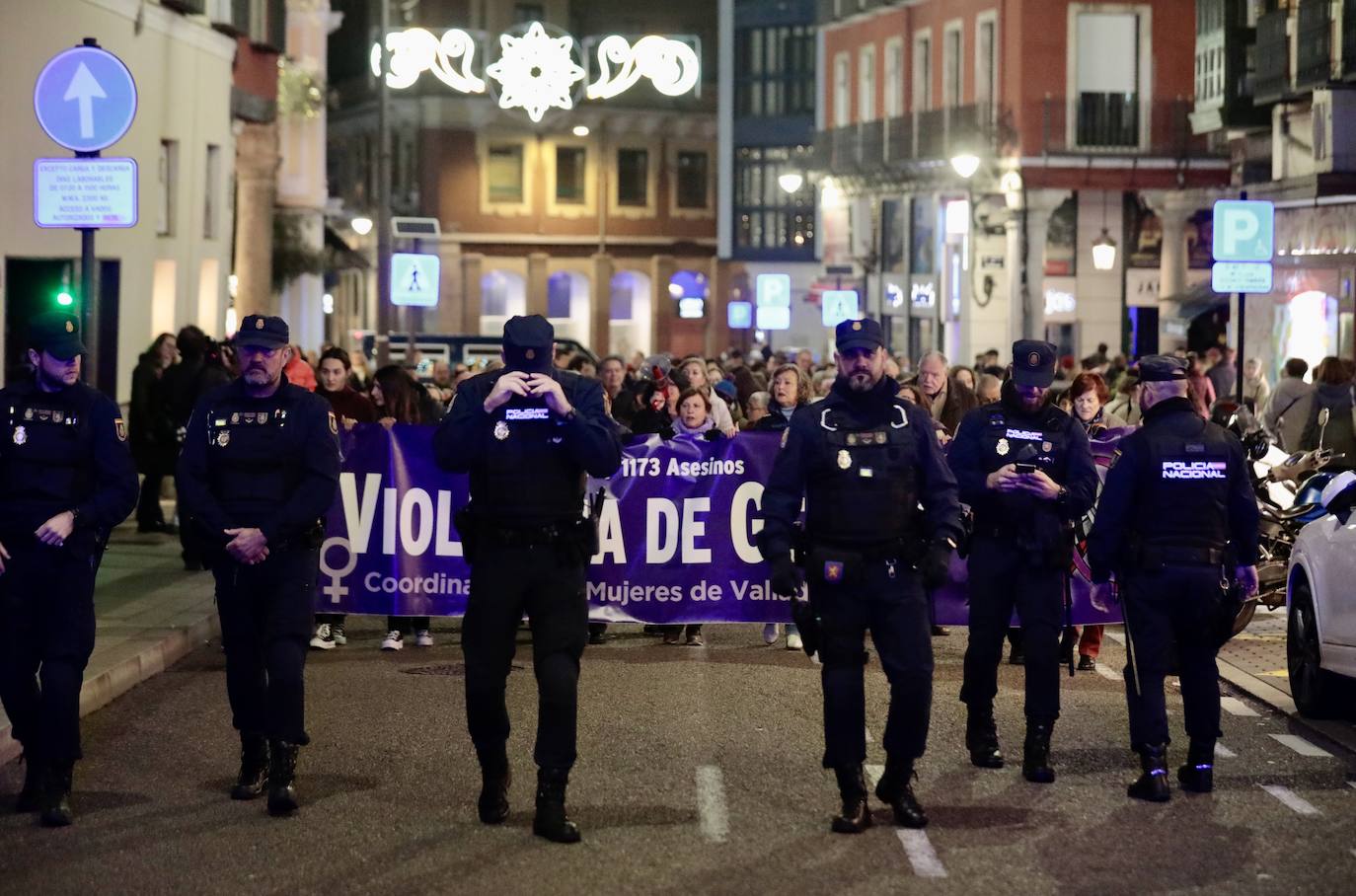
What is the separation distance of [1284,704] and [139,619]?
694cm

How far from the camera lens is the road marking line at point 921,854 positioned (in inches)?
326

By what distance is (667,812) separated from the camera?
30.4ft

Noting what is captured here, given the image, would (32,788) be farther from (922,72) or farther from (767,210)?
(767,210)

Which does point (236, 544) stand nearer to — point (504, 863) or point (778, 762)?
point (504, 863)

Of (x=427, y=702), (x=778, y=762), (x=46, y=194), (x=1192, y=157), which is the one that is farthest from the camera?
(x=1192, y=157)

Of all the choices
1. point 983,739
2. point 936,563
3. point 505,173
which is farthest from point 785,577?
point 505,173

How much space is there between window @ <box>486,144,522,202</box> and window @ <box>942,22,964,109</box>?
30961mm

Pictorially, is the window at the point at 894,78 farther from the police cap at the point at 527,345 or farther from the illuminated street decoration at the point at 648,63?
the police cap at the point at 527,345

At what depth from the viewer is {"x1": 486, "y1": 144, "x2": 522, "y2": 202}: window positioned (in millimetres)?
80188

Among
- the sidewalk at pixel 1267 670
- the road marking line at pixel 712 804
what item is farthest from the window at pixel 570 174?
the road marking line at pixel 712 804

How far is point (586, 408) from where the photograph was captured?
885cm

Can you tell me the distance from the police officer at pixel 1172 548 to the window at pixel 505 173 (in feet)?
233

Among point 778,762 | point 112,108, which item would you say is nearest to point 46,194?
point 112,108

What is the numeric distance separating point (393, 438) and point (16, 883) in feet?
22.5
